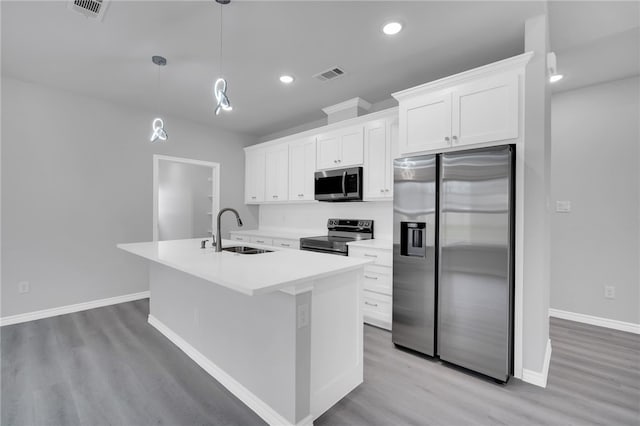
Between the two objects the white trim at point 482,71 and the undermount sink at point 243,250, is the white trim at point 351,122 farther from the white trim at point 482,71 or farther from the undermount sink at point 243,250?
the undermount sink at point 243,250

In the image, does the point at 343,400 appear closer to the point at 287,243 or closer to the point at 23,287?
the point at 287,243

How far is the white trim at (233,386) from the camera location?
173 cm

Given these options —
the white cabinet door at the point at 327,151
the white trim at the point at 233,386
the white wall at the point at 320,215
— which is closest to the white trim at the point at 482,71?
the white cabinet door at the point at 327,151

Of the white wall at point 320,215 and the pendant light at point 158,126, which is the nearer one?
the pendant light at point 158,126

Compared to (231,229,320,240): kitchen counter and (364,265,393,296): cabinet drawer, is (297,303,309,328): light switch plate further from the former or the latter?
(231,229,320,240): kitchen counter

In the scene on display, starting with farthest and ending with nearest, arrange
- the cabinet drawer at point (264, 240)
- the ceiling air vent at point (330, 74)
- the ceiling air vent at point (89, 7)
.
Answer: the cabinet drawer at point (264, 240), the ceiling air vent at point (330, 74), the ceiling air vent at point (89, 7)

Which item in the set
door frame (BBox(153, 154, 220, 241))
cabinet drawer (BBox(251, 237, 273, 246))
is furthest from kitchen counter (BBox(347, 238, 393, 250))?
door frame (BBox(153, 154, 220, 241))

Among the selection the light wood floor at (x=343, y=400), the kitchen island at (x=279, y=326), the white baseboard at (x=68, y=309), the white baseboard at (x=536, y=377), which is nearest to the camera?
the kitchen island at (x=279, y=326)

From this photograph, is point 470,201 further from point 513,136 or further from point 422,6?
point 422,6

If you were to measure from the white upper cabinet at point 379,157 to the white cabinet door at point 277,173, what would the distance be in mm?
1529

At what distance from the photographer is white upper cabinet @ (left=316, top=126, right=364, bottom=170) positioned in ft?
12.2

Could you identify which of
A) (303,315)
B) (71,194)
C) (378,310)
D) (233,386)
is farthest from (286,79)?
(71,194)

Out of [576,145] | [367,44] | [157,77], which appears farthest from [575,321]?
[157,77]

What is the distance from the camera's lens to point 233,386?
2053 mm
